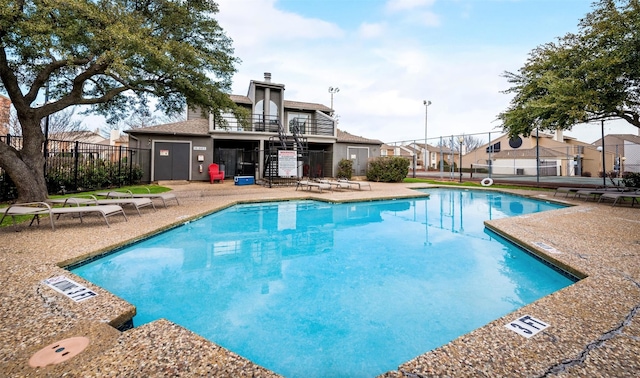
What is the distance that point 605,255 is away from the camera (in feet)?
15.6

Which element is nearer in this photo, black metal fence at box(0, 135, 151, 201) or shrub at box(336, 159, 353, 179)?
black metal fence at box(0, 135, 151, 201)

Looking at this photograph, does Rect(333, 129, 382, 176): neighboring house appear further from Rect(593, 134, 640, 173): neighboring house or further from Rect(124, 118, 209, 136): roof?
Rect(593, 134, 640, 173): neighboring house

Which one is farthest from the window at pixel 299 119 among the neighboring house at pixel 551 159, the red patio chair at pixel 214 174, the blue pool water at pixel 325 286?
the neighboring house at pixel 551 159

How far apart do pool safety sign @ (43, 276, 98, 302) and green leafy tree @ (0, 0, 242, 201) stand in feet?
16.7

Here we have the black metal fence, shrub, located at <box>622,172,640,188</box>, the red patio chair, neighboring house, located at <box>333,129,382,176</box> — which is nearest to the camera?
the black metal fence

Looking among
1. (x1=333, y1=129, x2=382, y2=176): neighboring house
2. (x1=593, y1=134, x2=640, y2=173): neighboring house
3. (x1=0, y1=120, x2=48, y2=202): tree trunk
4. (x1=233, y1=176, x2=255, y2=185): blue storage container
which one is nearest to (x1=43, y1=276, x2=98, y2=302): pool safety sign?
(x1=0, y1=120, x2=48, y2=202): tree trunk

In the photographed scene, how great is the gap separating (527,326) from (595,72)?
38.7 feet

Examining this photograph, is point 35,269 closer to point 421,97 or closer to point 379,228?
point 379,228

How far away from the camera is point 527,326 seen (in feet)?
8.67

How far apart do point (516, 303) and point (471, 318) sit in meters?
0.87

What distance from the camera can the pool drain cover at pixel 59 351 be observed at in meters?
2.02

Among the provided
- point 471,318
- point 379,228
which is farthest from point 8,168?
point 471,318

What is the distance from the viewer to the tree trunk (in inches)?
299

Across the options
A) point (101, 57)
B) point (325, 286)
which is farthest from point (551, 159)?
point (101, 57)
